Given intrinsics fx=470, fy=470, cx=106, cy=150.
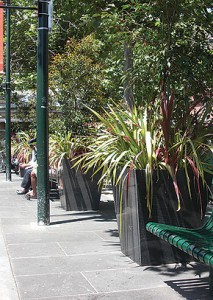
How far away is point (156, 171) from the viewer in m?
5.18

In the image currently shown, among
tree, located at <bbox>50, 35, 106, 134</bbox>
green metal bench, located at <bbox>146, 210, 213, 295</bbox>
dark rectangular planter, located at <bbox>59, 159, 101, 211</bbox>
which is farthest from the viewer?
tree, located at <bbox>50, 35, 106, 134</bbox>

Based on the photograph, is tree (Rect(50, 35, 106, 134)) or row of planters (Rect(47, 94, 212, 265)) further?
tree (Rect(50, 35, 106, 134))

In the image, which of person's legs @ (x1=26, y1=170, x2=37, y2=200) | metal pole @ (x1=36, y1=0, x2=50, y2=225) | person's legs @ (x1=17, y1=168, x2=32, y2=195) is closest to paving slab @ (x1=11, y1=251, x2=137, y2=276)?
metal pole @ (x1=36, y1=0, x2=50, y2=225)

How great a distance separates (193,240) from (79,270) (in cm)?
152

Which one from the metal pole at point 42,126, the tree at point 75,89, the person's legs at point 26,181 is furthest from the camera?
the person's legs at point 26,181

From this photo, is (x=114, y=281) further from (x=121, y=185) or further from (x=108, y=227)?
(x=108, y=227)

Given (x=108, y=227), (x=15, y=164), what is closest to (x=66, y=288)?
(x=108, y=227)

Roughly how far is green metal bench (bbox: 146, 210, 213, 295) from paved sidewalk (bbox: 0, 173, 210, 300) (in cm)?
53

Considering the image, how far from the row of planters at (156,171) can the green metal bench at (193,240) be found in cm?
57

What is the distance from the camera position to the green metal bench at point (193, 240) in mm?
3527

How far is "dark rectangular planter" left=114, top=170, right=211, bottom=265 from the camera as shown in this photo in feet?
16.8

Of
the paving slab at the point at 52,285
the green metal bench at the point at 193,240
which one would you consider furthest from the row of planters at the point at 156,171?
the paving slab at the point at 52,285

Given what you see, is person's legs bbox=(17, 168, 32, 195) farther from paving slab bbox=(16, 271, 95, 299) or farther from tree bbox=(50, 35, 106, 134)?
paving slab bbox=(16, 271, 95, 299)

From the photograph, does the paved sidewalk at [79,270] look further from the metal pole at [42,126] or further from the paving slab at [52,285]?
the metal pole at [42,126]
